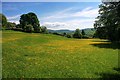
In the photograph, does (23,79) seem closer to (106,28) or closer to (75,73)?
(75,73)

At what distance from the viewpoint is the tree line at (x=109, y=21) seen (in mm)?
56156

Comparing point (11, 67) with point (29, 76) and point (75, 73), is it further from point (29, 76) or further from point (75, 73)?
point (75, 73)

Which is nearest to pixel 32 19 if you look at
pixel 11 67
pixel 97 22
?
pixel 97 22

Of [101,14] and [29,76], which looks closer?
[29,76]

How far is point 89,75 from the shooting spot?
1581cm

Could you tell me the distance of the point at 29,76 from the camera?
14.6 m

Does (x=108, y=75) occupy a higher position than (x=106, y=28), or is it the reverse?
(x=106, y=28)

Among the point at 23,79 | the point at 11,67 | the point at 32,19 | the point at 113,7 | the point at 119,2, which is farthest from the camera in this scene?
the point at 32,19

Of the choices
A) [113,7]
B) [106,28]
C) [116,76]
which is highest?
[113,7]

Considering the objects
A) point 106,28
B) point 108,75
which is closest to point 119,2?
point 106,28

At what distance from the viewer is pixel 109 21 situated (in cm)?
5972

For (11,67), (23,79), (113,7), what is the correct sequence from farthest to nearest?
(113,7), (11,67), (23,79)

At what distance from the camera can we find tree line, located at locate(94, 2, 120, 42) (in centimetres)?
5616

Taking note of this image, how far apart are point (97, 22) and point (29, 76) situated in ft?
187
